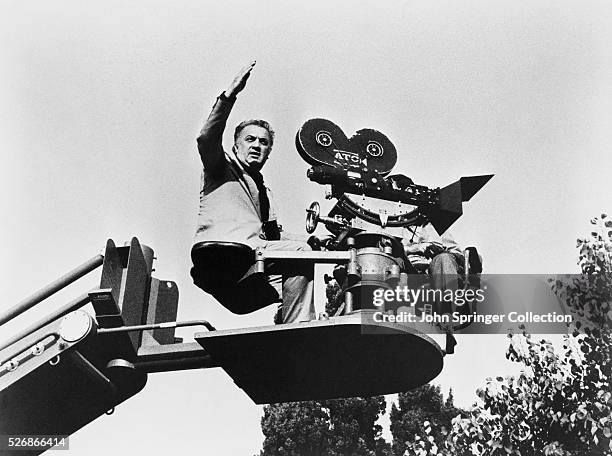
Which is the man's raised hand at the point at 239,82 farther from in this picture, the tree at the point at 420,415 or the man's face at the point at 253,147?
the tree at the point at 420,415

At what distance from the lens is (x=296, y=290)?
643cm

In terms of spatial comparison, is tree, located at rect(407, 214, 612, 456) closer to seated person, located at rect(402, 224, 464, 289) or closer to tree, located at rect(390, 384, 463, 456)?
seated person, located at rect(402, 224, 464, 289)

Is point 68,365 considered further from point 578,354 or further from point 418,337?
point 578,354

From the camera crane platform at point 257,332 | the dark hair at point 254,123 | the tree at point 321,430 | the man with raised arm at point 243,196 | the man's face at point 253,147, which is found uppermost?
the tree at point 321,430

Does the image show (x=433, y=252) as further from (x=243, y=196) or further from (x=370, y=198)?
(x=243, y=196)

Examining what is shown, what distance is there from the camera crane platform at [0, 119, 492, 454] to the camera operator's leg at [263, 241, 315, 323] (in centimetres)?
10

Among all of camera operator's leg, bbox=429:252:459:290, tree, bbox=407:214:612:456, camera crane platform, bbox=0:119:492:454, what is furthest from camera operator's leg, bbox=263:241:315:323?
tree, bbox=407:214:612:456

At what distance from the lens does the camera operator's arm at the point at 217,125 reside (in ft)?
20.8

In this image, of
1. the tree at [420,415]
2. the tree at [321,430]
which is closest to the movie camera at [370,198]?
the tree at [321,430]

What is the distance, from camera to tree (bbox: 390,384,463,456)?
28844 mm

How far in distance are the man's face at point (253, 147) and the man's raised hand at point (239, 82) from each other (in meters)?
0.76

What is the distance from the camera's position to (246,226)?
21.5 ft

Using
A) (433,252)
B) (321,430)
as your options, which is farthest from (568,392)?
(321,430)

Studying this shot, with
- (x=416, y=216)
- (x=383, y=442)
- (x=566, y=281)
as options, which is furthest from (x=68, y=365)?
(x=383, y=442)
